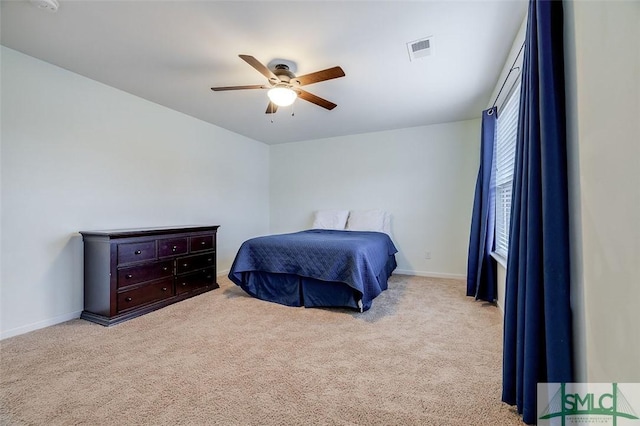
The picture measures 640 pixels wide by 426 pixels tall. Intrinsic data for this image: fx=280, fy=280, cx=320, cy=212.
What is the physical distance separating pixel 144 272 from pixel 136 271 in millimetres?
87

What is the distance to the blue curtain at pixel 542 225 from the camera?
3.48 feet

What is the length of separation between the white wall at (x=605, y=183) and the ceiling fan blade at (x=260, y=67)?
175 centimetres

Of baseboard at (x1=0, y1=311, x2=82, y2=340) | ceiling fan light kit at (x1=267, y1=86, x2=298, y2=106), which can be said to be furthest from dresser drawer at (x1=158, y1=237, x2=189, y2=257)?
ceiling fan light kit at (x1=267, y1=86, x2=298, y2=106)

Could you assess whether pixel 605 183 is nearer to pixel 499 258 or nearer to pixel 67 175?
pixel 499 258

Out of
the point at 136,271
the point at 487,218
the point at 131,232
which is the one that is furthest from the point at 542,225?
the point at 136,271

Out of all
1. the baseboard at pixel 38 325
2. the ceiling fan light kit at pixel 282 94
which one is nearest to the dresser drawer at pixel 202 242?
the baseboard at pixel 38 325

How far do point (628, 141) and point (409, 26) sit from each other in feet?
5.60

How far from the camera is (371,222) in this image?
4473 millimetres

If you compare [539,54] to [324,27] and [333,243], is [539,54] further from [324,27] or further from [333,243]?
[333,243]

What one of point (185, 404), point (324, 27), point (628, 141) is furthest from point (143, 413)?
point (324, 27)

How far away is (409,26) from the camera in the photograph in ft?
6.63

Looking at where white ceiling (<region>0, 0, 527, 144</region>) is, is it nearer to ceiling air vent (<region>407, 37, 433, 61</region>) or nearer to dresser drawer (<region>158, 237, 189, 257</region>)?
ceiling air vent (<region>407, 37, 433, 61</region>)
